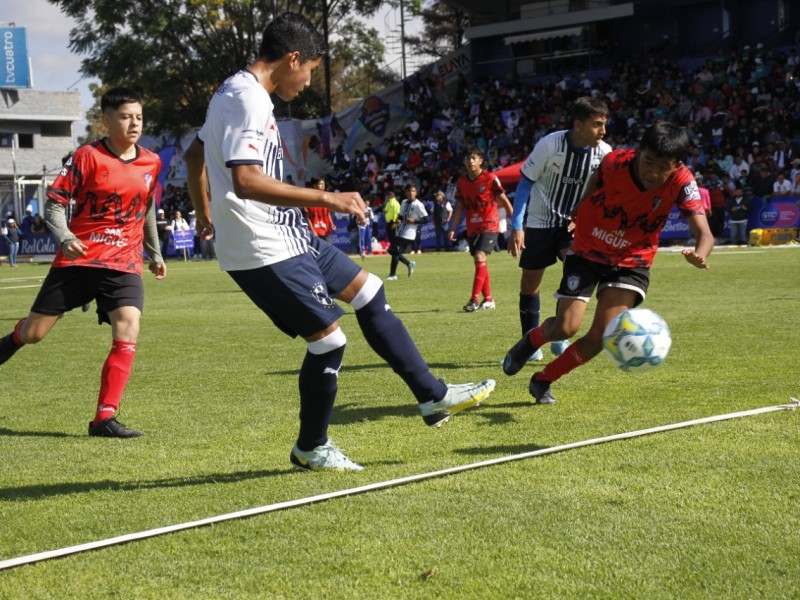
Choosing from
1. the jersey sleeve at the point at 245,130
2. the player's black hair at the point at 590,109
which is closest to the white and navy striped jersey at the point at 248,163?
the jersey sleeve at the point at 245,130

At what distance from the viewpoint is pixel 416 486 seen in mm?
4691

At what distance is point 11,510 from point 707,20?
41.3 m

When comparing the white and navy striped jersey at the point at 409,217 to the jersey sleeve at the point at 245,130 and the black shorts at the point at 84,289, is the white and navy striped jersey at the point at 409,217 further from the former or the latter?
the jersey sleeve at the point at 245,130

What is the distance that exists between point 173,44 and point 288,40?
4715cm

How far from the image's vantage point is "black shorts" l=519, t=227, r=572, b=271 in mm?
8750

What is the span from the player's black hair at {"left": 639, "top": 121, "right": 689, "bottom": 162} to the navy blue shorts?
7.23 ft

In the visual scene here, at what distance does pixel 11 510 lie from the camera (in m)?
4.63

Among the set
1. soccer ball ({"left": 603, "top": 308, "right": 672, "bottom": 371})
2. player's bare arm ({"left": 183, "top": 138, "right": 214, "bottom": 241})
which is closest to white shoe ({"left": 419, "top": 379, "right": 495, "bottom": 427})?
soccer ball ({"left": 603, "top": 308, "right": 672, "bottom": 371})

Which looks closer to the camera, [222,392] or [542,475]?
[542,475]

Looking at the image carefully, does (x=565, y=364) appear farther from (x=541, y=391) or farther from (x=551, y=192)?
(x=551, y=192)

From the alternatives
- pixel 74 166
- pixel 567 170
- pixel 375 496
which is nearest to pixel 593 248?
pixel 567 170

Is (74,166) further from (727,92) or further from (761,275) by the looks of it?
(727,92)

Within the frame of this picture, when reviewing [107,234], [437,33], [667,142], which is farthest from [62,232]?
[437,33]

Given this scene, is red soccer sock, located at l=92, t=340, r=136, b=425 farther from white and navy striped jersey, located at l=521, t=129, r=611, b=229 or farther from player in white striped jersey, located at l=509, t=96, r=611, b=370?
white and navy striped jersey, located at l=521, t=129, r=611, b=229
